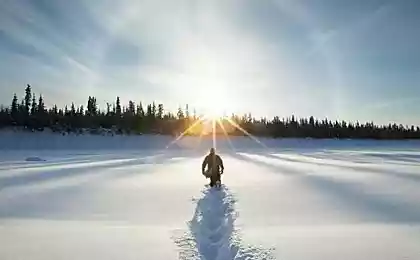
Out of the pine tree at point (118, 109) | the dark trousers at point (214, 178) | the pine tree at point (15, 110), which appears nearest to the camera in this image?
the dark trousers at point (214, 178)

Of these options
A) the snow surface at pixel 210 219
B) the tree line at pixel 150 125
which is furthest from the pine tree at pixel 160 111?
the snow surface at pixel 210 219

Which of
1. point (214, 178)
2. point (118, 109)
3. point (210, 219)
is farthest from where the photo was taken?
point (118, 109)

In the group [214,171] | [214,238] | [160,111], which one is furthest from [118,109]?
[214,238]

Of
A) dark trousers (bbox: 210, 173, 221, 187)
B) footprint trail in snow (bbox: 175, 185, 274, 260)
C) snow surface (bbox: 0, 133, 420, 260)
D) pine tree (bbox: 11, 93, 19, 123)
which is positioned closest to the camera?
footprint trail in snow (bbox: 175, 185, 274, 260)

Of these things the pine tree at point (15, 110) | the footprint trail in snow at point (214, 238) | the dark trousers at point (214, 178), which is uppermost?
the pine tree at point (15, 110)

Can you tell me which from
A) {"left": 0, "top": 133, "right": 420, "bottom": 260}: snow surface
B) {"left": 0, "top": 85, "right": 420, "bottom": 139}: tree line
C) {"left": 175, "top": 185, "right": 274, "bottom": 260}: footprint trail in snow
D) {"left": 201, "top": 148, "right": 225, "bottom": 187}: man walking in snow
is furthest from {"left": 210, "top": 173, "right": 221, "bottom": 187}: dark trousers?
{"left": 0, "top": 85, "right": 420, "bottom": 139}: tree line

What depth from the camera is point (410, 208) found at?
413 inches

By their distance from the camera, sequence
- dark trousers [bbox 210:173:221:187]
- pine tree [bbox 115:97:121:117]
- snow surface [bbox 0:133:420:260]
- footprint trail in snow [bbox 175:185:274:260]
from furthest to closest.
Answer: pine tree [bbox 115:97:121:117], dark trousers [bbox 210:173:221:187], snow surface [bbox 0:133:420:260], footprint trail in snow [bbox 175:185:274:260]

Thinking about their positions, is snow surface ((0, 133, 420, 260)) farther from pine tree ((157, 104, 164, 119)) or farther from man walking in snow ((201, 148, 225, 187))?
pine tree ((157, 104, 164, 119))

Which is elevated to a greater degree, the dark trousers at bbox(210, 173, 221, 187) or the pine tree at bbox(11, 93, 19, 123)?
the pine tree at bbox(11, 93, 19, 123)

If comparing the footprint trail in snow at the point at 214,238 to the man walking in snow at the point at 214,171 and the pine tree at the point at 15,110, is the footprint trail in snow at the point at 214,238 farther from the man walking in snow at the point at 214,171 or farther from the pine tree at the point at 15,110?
the pine tree at the point at 15,110

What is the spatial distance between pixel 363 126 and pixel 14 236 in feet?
369

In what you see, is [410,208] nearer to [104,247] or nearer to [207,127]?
[104,247]

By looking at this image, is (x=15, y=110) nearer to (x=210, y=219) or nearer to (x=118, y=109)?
(x=118, y=109)
